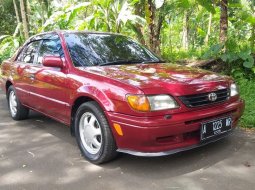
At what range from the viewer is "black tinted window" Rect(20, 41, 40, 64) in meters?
5.62

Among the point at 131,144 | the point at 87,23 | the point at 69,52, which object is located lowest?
the point at 131,144

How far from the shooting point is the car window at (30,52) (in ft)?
18.4

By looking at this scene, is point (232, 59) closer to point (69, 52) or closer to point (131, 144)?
point (69, 52)

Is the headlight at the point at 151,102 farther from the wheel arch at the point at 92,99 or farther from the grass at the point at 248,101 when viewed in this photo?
the grass at the point at 248,101

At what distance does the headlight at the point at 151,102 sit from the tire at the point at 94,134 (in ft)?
1.54

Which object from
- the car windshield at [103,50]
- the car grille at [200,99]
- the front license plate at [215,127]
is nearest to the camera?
the car grille at [200,99]

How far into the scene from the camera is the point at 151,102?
345cm

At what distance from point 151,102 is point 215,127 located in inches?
33.5

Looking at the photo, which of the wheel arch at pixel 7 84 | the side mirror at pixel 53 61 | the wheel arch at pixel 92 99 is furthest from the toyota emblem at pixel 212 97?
the wheel arch at pixel 7 84

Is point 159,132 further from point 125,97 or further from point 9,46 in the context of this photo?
point 9,46

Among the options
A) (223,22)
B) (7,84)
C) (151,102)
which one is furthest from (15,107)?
(223,22)

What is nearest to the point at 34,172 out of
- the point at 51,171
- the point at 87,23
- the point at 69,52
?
the point at 51,171

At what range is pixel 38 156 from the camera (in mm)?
4383

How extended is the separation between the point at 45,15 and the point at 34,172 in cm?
1283
